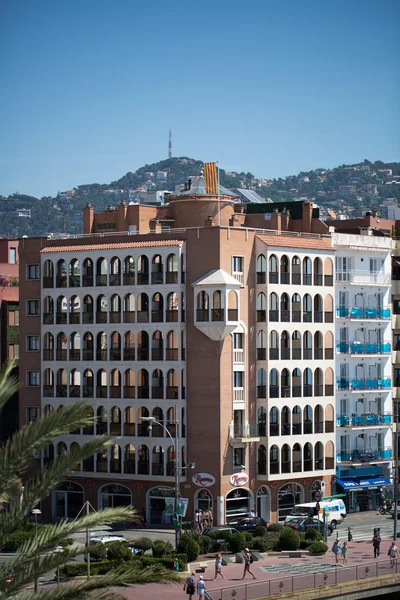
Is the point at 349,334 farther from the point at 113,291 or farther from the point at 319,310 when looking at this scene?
the point at 113,291

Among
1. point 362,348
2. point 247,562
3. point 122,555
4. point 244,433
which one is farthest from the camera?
point 362,348

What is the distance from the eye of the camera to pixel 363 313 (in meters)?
96.7

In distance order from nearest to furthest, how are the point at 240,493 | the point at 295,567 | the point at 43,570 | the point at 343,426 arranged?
the point at 43,570
the point at 295,567
the point at 240,493
the point at 343,426

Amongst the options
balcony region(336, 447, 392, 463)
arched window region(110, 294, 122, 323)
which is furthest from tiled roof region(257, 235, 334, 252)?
balcony region(336, 447, 392, 463)

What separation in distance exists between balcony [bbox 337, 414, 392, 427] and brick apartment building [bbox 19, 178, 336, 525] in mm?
2700

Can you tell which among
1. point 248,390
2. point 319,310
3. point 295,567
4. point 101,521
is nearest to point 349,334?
point 319,310

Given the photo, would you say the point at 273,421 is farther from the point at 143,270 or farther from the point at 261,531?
the point at 143,270

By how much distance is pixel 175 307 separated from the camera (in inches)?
3413

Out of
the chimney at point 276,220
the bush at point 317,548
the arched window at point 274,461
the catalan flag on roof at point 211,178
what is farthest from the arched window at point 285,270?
the bush at point 317,548

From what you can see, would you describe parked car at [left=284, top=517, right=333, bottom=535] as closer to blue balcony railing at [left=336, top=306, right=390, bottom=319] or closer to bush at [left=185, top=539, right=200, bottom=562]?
bush at [left=185, top=539, right=200, bottom=562]

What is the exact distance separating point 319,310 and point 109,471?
Answer: 1761 centimetres

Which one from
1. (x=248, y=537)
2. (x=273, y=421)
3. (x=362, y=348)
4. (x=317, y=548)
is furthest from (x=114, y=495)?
(x=362, y=348)

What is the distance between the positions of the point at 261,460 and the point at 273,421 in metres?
2.64

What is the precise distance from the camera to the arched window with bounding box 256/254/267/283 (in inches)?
3450
